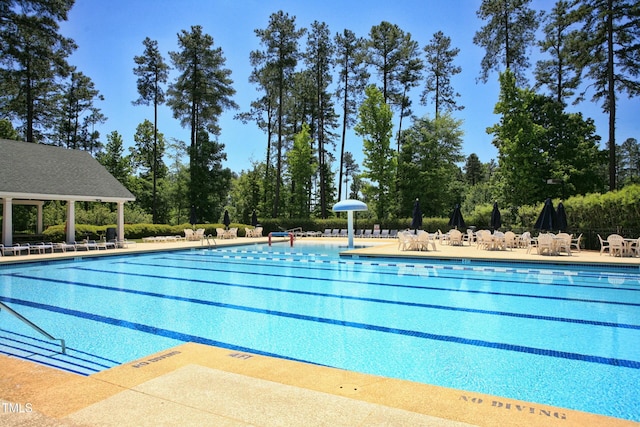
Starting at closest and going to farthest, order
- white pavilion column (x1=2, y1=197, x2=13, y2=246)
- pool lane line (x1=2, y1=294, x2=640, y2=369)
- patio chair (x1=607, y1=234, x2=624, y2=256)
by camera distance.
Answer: pool lane line (x1=2, y1=294, x2=640, y2=369)
patio chair (x1=607, y1=234, x2=624, y2=256)
white pavilion column (x1=2, y1=197, x2=13, y2=246)

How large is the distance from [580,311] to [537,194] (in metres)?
20.0

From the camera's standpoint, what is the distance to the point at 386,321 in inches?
265

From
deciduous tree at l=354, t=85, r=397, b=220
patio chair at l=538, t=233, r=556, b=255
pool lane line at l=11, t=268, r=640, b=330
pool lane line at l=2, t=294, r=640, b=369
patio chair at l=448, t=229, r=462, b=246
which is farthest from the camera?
deciduous tree at l=354, t=85, r=397, b=220

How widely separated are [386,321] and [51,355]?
4821 millimetres

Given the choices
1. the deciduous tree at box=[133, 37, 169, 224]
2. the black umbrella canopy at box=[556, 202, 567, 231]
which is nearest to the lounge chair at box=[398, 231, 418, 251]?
the black umbrella canopy at box=[556, 202, 567, 231]

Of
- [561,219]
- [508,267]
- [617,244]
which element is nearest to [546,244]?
[617,244]

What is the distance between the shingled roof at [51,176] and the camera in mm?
17297

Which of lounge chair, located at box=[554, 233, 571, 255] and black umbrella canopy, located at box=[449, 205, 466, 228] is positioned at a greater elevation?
black umbrella canopy, located at box=[449, 205, 466, 228]

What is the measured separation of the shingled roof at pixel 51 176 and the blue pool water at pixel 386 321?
20.2 ft

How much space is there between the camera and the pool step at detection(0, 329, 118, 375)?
4.62 m

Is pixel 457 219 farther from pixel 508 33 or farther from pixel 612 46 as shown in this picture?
pixel 508 33

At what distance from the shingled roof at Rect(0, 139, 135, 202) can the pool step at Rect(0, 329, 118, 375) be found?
1416cm

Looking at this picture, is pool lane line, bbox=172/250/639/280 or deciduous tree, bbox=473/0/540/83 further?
deciduous tree, bbox=473/0/540/83

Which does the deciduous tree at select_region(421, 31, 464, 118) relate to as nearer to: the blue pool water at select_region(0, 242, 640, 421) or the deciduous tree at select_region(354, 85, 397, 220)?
the deciduous tree at select_region(354, 85, 397, 220)
